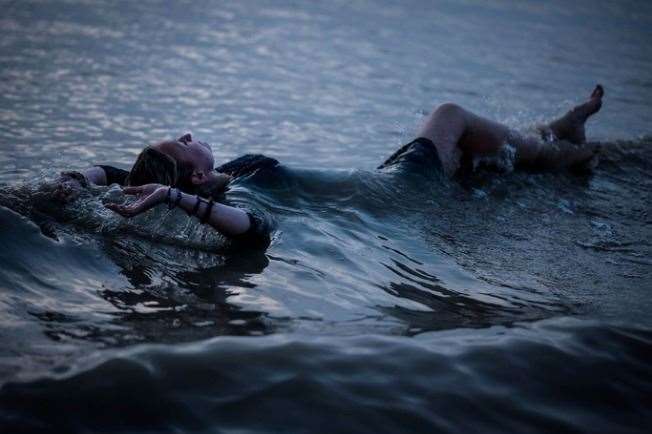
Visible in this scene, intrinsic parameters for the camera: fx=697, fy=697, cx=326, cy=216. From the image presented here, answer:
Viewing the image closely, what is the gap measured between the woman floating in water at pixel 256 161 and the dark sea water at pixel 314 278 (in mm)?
221

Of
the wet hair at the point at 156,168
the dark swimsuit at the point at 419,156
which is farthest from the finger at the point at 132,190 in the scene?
the dark swimsuit at the point at 419,156

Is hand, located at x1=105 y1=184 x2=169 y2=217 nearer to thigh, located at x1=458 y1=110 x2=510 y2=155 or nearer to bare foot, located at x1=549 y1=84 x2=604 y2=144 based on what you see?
thigh, located at x1=458 y1=110 x2=510 y2=155

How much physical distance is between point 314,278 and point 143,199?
4.09 ft

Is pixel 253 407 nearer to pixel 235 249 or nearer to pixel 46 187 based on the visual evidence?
pixel 235 249

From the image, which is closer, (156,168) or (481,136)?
(156,168)

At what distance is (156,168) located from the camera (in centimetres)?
512

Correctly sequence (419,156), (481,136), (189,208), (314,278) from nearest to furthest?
(314,278) → (189,208) → (419,156) → (481,136)

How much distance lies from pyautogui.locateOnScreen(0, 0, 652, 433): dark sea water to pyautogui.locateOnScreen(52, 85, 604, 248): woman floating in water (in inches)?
8.7

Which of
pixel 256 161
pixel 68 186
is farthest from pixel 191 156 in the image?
pixel 256 161

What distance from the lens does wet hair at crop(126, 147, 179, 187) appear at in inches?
201

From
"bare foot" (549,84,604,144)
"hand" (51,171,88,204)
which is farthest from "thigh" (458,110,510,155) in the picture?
"hand" (51,171,88,204)

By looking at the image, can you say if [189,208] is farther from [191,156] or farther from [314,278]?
[314,278]

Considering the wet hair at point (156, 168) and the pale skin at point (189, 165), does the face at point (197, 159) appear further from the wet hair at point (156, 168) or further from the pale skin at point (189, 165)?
the wet hair at point (156, 168)

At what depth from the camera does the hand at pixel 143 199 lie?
443 centimetres
